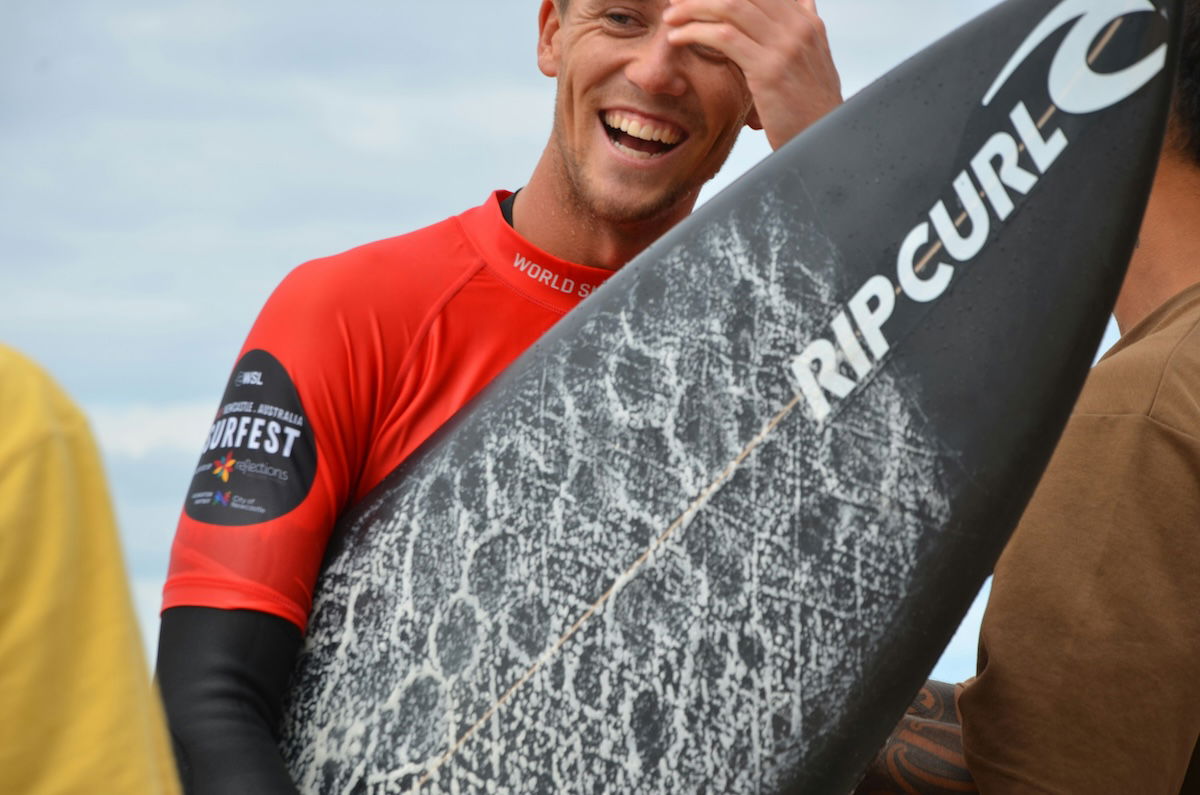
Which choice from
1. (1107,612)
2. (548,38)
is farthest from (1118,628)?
(548,38)

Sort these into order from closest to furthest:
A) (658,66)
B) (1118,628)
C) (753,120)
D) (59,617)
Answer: (59,617) → (1118,628) → (658,66) → (753,120)

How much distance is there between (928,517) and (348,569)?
0.83 meters

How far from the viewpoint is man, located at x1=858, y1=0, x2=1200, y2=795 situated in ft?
5.24

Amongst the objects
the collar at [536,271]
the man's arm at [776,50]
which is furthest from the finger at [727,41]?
the collar at [536,271]

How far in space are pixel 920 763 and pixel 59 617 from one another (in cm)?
146

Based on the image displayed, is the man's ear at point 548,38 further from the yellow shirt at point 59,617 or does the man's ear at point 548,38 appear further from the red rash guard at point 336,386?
the yellow shirt at point 59,617

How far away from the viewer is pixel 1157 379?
1646mm

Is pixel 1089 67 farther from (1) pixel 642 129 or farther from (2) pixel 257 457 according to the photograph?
(2) pixel 257 457

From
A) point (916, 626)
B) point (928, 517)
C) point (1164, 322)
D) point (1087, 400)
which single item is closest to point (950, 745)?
point (916, 626)

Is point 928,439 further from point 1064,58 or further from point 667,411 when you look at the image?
point 1064,58

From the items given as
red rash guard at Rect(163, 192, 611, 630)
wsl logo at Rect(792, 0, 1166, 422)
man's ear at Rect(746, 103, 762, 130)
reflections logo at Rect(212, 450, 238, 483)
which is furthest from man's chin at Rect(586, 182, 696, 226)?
reflections logo at Rect(212, 450, 238, 483)

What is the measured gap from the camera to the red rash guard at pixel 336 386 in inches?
68.9

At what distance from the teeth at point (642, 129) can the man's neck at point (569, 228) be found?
0.13 metres

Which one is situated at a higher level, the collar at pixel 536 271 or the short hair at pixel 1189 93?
the short hair at pixel 1189 93
